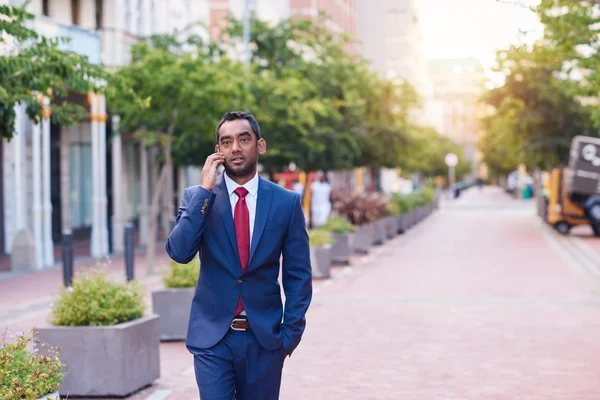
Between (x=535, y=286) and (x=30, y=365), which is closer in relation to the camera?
(x=30, y=365)

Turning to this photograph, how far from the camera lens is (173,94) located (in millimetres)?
19719

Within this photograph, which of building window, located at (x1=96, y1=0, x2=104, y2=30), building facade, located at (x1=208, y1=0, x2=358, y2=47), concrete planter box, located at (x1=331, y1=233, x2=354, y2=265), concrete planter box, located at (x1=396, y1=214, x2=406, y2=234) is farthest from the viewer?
building facade, located at (x1=208, y1=0, x2=358, y2=47)

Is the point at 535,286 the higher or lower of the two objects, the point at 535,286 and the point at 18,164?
the lower

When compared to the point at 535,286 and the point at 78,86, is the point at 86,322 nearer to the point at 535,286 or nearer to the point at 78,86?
the point at 78,86

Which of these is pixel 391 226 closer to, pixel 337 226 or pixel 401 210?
pixel 401 210

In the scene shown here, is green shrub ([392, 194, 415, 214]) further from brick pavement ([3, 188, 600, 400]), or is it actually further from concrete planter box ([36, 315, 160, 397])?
concrete planter box ([36, 315, 160, 397])

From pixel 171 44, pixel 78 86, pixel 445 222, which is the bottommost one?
pixel 445 222

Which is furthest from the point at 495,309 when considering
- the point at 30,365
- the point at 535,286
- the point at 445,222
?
the point at 445,222

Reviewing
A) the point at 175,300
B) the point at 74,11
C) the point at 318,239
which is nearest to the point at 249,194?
the point at 175,300

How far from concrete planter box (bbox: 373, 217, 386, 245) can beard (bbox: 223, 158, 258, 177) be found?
79.6 ft

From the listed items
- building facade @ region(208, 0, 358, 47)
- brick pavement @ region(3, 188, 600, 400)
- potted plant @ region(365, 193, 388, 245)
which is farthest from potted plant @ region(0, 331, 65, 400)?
building facade @ region(208, 0, 358, 47)

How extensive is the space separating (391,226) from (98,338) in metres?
25.5

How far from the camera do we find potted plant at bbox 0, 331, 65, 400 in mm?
4887

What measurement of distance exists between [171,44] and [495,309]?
44.7 feet
